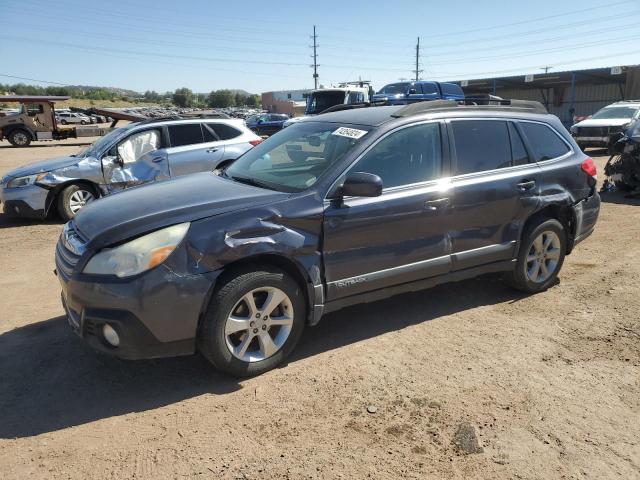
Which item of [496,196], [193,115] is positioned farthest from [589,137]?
[496,196]

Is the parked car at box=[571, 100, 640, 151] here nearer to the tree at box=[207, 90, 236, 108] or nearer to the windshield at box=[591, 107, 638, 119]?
the windshield at box=[591, 107, 638, 119]

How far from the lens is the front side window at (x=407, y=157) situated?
3908mm

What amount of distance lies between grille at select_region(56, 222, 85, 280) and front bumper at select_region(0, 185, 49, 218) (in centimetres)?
515

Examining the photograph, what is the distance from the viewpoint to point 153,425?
2986 mm

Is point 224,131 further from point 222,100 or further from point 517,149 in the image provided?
point 222,100

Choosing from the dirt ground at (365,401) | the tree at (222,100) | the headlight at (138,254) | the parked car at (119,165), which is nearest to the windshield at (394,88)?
the parked car at (119,165)

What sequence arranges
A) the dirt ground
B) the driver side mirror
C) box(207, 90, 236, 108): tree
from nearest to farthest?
the dirt ground, the driver side mirror, box(207, 90, 236, 108): tree

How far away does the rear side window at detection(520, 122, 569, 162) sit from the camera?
15.8ft

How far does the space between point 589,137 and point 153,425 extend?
1806cm

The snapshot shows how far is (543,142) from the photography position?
4.91 meters

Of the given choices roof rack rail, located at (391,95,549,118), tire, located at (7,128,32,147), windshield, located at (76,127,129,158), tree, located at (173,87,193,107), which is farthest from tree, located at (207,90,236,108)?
roof rack rail, located at (391,95,549,118)

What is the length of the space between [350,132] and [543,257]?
2.32 meters

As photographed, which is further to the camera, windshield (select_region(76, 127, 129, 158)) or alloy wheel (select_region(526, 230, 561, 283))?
windshield (select_region(76, 127, 129, 158))

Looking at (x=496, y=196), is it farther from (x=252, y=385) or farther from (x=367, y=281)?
(x=252, y=385)
